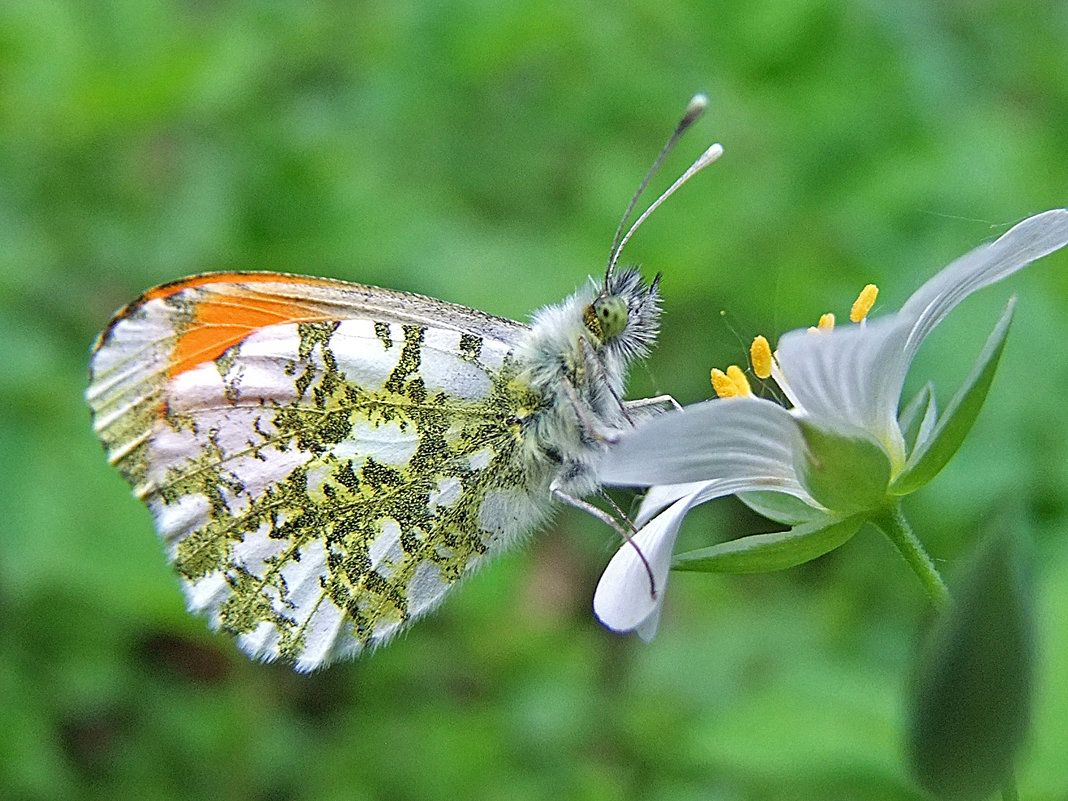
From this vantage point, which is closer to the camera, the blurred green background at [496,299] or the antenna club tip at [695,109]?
the antenna club tip at [695,109]

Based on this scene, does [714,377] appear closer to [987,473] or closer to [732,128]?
[987,473]

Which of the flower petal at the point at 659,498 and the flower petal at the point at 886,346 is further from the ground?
the flower petal at the point at 659,498

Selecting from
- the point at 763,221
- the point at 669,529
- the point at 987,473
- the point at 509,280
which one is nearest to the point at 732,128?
the point at 763,221

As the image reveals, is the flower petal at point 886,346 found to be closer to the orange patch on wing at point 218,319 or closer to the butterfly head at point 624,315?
the butterfly head at point 624,315

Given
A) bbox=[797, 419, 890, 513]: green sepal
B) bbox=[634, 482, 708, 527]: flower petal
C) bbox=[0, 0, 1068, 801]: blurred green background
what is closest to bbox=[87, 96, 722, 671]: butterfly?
bbox=[634, 482, 708, 527]: flower petal

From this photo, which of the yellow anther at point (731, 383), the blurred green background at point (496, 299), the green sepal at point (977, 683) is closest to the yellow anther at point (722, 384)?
the yellow anther at point (731, 383)

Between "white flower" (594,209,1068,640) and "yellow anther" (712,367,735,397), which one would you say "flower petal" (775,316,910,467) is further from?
"yellow anther" (712,367,735,397)
